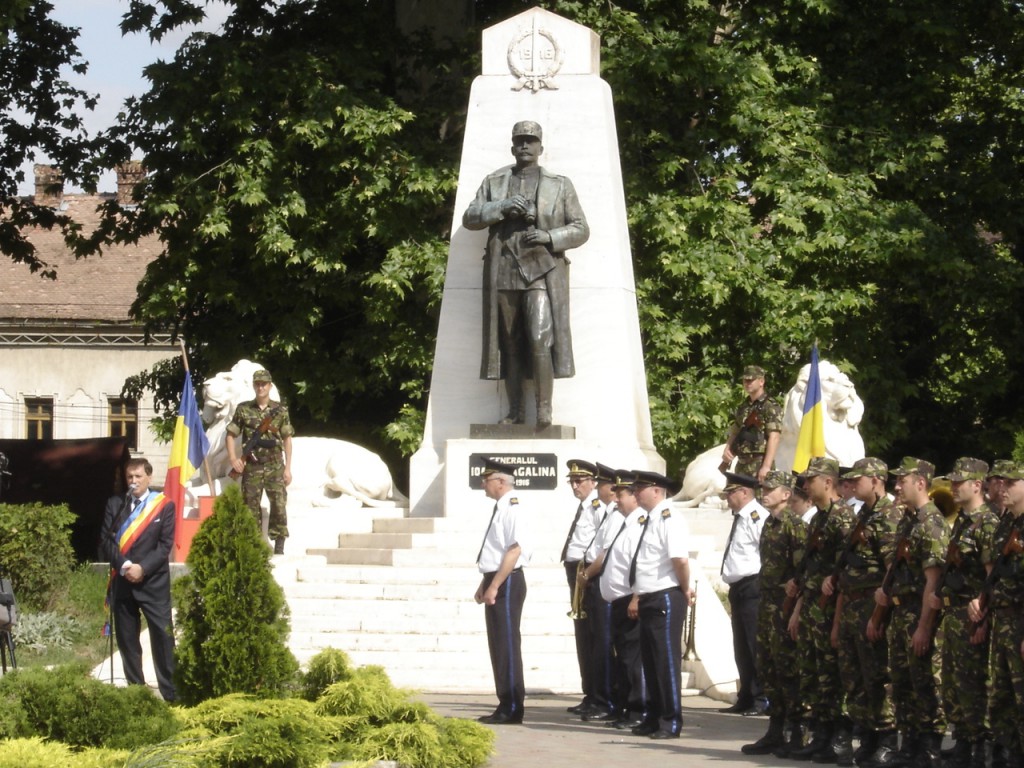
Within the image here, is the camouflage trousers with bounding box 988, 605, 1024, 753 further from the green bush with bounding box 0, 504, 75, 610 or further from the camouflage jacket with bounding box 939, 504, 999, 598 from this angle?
the green bush with bounding box 0, 504, 75, 610

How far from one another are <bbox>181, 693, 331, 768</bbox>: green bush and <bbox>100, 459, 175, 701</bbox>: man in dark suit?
3355 millimetres

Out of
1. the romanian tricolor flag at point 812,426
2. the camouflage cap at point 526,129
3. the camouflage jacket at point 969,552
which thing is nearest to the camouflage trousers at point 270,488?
the camouflage cap at point 526,129

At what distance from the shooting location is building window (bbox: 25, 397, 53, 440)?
45.2 meters

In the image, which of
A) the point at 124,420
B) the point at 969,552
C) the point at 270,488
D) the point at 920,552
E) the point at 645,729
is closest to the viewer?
the point at 969,552

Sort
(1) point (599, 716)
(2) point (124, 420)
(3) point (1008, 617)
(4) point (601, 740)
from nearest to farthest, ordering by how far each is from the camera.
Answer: (3) point (1008, 617)
(4) point (601, 740)
(1) point (599, 716)
(2) point (124, 420)

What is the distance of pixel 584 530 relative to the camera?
Answer: 12.3 meters

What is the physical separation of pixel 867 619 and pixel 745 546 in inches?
105

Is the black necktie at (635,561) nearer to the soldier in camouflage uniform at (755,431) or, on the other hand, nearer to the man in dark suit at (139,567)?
the man in dark suit at (139,567)

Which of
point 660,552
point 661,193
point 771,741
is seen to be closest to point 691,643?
point 660,552

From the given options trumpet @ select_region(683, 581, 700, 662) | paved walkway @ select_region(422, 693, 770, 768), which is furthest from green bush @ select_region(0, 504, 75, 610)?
trumpet @ select_region(683, 581, 700, 662)

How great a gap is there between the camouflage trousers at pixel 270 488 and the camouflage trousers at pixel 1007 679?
25.8ft

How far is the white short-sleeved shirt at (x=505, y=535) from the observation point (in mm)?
10906

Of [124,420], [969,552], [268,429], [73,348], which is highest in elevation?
[73,348]

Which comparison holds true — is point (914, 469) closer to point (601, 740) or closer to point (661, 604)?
point (661, 604)
